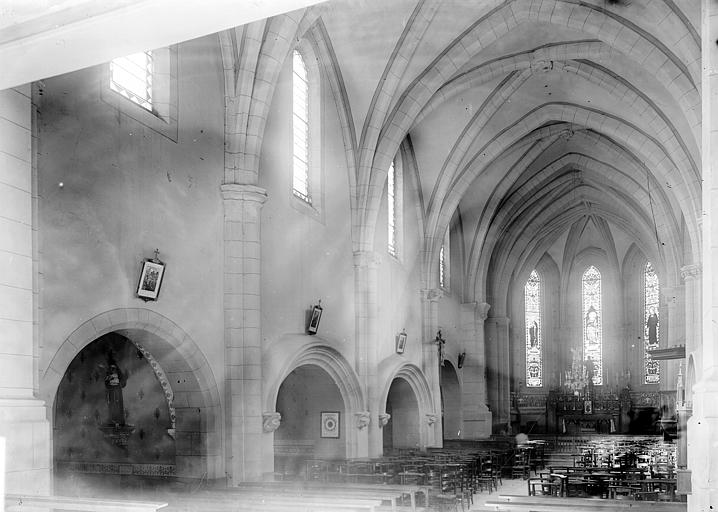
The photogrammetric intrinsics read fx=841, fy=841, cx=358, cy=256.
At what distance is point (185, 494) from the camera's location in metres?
11.9

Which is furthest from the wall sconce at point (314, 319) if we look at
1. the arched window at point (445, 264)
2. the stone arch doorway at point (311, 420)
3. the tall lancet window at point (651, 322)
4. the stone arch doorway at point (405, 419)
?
the tall lancet window at point (651, 322)

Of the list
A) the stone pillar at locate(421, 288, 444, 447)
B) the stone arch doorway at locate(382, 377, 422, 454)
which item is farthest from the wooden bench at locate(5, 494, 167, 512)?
the stone pillar at locate(421, 288, 444, 447)

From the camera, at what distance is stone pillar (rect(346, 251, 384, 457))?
18156 millimetres

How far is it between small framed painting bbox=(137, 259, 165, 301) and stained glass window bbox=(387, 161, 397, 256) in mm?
10435

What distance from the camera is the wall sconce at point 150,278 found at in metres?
11.0

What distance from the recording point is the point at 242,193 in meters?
13.1

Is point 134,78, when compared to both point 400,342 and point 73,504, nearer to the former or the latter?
point 73,504

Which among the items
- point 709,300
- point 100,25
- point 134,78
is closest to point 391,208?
point 134,78

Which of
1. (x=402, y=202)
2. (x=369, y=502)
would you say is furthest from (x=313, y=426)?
(x=369, y=502)

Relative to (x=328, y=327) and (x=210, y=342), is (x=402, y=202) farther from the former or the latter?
(x=210, y=342)

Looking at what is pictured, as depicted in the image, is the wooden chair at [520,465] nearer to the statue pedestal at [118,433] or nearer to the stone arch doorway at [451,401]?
the stone arch doorway at [451,401]

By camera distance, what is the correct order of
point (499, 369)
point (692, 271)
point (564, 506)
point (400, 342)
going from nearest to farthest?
point (564, 506)
point (400, 342)
point (692, 271)
point (499, 369)

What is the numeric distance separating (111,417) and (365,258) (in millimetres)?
6736

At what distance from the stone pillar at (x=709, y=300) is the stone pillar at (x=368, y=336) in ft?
35.5
